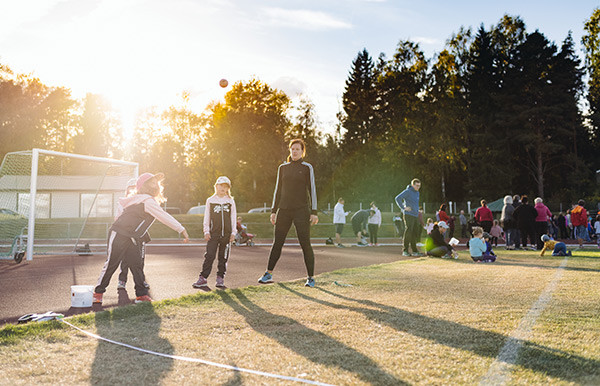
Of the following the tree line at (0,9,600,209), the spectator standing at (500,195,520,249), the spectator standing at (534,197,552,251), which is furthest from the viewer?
the tree line at (0,9,600,209)

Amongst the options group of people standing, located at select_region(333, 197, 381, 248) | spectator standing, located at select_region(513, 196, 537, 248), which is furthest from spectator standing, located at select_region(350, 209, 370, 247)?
spectator standing, located at select_region(513, 196, 537, 248)

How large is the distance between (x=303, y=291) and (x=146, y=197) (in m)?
2.44

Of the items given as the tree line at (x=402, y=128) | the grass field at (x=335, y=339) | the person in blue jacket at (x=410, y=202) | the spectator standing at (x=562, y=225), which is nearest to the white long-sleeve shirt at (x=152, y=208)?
the grass field at (x=335, y=339)

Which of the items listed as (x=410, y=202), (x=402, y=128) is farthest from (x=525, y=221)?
(x=402, y=128)

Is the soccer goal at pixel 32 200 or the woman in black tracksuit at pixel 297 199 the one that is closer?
the woman in black tracksuit at pixel 297 199

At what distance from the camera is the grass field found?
3.18 m

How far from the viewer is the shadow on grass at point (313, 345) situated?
10.5 feet

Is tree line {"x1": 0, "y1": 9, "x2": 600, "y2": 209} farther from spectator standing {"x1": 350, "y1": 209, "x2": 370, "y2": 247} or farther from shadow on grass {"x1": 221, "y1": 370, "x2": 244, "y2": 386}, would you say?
shadow on grass {"x1": 221, "y1": 370, "x2": 244, "y2": 386}

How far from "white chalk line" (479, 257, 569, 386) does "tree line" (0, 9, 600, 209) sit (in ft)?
133

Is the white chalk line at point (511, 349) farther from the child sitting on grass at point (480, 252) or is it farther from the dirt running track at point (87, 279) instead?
the child sitting on grass at point (480, 252)

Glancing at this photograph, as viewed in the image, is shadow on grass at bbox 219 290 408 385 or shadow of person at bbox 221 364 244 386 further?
shadow on grass at bbox 219 290 408 385

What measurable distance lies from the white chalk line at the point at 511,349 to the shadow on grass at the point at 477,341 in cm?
5

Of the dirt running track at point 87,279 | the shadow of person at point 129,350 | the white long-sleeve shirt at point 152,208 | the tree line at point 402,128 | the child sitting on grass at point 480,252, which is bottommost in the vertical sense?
the dirt running track at point 87,279

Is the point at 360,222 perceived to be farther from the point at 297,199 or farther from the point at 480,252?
the point at 297,199
